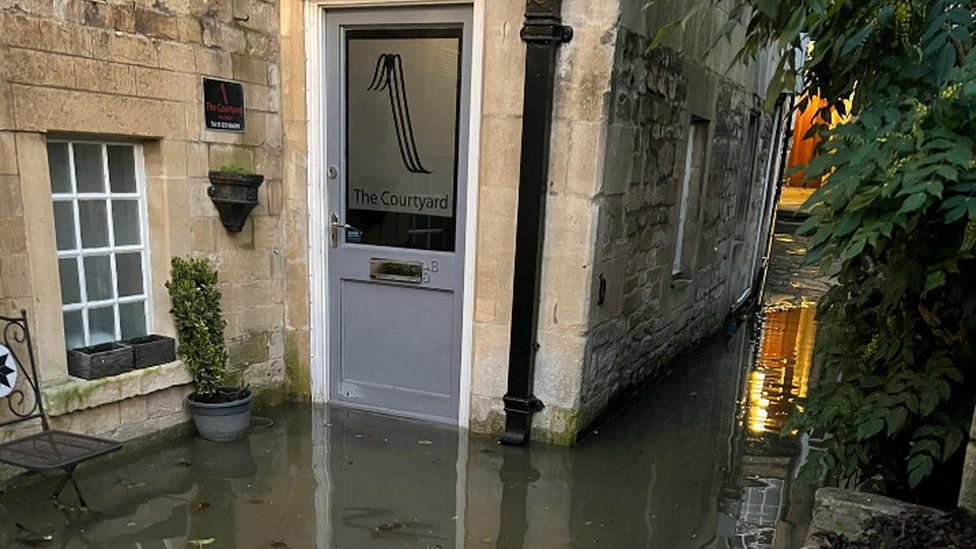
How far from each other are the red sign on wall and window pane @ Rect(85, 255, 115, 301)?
972 millimetres

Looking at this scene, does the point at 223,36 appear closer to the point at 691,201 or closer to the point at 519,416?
the point at 519,416

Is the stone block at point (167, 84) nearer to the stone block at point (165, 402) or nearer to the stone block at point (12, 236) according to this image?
the stone block at point (12, 236)

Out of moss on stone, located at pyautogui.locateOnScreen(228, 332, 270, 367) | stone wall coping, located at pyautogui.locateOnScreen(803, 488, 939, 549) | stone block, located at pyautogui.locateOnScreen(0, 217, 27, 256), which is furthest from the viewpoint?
moss on stone, located at pyautogui.locateOnScreen(228, 332, 270, 367)

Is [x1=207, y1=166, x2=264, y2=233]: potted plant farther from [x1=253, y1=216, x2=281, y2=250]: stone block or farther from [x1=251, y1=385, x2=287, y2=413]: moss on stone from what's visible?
[x1=251, y1=385, x2=287, y2=413]: moss on stone

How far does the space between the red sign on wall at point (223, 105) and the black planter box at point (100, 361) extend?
4.53 ft

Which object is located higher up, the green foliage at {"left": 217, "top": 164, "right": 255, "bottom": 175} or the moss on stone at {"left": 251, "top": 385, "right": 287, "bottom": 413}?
the green foliage at {"left": 217, "top": 164, "right": 255, "bottom": 175}

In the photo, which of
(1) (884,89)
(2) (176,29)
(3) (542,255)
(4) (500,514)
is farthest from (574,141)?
(2) (176,29)

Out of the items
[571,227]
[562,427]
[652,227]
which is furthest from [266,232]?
[652,227]

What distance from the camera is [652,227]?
5.31 meters

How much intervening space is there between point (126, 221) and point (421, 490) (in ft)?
7.39

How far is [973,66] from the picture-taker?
1.97 m

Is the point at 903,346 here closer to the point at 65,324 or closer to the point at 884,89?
the point at 884,89

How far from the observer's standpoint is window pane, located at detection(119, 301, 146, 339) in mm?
3998

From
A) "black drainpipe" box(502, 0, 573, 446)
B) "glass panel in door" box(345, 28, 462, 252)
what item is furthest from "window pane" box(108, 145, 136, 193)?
"black drainpipe" box(502, 0, 573, 446)
